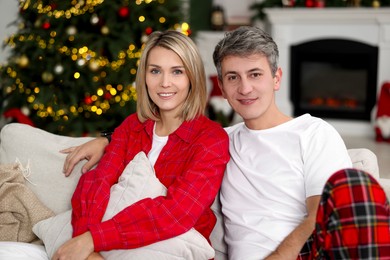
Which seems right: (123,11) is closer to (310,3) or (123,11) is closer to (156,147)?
(156,147)

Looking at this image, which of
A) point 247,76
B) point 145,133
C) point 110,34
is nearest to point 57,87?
point 110,34

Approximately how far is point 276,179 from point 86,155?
0.71 metres

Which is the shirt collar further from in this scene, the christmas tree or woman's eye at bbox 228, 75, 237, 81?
the christmas tree

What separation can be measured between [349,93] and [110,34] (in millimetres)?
3033

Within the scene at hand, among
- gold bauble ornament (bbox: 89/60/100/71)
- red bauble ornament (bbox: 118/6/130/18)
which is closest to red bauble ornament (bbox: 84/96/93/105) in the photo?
gold bauble ornament (bbox: 89/60/100/71)

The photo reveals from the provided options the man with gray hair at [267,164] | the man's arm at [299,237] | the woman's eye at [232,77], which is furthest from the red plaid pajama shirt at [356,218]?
the woman's eye at [232,77]

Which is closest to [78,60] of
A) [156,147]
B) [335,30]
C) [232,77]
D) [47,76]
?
[47,76]

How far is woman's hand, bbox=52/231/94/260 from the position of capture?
1.69 meters

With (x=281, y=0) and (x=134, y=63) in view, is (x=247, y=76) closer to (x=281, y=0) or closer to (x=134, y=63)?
(x=134, y=63)

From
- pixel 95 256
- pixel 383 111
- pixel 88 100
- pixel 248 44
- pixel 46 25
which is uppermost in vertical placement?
pixel 248 44

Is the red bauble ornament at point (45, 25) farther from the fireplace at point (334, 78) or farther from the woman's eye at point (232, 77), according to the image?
the fireplace at point (334, 78)

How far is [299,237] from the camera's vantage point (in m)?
1.65

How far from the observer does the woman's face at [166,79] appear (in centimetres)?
190

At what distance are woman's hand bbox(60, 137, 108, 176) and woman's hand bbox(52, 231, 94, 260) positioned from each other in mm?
399
